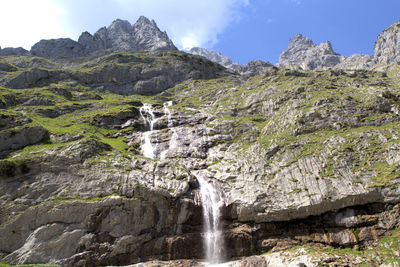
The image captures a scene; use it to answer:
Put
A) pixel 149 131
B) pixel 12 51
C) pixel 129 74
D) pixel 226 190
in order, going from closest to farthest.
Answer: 1. pixel 226 190
2. pixel 149 131
3. pixel 129 74
4. pixel 12 51

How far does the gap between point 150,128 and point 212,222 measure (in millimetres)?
34260

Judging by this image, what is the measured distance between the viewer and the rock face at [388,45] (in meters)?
146

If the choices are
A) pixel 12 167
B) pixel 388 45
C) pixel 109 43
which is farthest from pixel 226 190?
pixel 109 43

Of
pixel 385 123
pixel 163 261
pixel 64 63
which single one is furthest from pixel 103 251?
pixel 64 63

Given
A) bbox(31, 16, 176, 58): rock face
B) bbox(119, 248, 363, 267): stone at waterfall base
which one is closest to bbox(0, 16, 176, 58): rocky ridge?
bbox(31, 16, 176, 58): rock face

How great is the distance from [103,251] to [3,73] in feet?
345

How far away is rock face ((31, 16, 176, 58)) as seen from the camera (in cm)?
16200

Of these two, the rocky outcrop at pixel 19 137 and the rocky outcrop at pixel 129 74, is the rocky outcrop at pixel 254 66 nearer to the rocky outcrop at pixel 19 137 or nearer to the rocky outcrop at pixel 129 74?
the rocky outcrop at pixel 129 74

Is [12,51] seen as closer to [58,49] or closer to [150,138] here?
[58,49]

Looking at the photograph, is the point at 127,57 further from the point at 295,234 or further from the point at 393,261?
the point at 393,261

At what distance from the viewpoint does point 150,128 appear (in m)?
61.1

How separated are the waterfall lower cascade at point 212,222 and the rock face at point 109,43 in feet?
508

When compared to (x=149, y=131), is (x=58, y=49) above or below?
above

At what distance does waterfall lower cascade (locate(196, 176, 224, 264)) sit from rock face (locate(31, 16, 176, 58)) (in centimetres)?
15469
